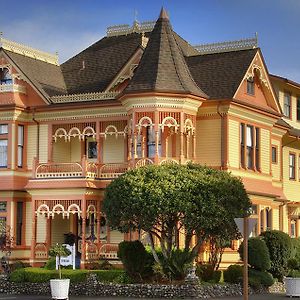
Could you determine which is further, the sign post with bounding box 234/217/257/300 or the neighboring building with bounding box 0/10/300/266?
the neighboring building with bounding box 0/10/300/266

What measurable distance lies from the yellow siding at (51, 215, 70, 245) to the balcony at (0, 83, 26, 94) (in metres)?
6.80

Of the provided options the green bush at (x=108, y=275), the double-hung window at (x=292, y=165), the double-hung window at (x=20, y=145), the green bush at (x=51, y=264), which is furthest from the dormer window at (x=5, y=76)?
the double-hung window at (x=292, y=165)

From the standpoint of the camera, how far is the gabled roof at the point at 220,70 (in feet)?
131

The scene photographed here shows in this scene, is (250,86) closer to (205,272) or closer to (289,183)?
(289,183)

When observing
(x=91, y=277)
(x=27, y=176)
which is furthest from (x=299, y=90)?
(x=91, y=277)

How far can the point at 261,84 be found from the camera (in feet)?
142

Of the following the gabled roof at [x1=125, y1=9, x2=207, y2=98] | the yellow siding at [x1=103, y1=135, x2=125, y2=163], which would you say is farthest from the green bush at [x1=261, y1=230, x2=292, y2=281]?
the yellow siding at [x1=103, y1=135, x2=125, y2=163]

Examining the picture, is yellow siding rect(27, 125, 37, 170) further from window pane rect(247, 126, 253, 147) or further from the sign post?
the sign post

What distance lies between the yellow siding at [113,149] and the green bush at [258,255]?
28.8 feet

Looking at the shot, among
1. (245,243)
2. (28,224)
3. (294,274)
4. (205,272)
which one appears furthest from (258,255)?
(245,243)

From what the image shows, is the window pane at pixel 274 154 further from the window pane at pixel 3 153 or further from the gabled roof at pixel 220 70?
the window pane at pixel 3 153

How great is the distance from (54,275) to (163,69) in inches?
421

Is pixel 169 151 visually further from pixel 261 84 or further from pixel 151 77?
pixel 261 84

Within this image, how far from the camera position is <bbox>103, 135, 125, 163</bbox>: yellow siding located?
4184 centimetres
